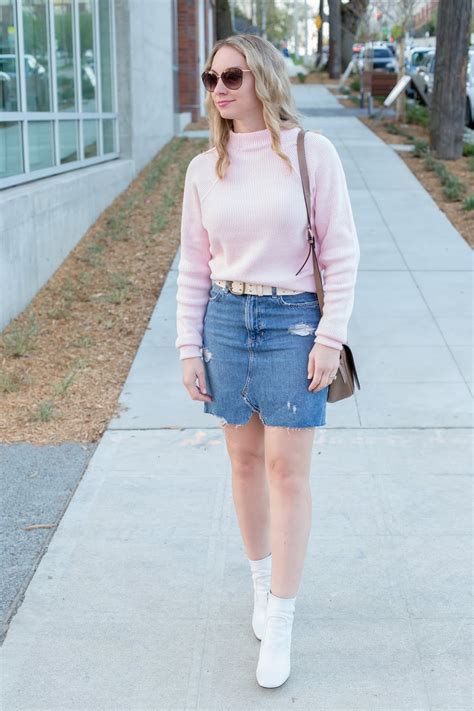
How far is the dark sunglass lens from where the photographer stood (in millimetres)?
2820

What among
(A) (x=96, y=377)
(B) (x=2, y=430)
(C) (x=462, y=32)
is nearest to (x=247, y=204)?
(B) (x=2, y=430)

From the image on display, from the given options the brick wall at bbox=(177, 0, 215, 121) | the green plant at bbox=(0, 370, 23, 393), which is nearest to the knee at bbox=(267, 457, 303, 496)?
the green plant at bbox=(0, 370, 23, 393)

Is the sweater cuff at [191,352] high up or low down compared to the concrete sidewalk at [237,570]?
up

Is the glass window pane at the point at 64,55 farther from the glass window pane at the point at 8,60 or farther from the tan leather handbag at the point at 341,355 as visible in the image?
the tan leather handbag at the point at 341,355

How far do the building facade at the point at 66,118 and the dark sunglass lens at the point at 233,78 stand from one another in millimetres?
4735

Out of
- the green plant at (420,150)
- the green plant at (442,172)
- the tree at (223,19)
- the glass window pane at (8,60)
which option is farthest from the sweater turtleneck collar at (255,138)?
the tree at (223,19)

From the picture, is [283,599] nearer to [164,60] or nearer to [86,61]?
[86,61]

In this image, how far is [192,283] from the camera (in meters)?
3.10

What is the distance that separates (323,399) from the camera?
2982 mm

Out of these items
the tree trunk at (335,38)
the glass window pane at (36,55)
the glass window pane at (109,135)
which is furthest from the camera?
the tree trunk at (335,38)

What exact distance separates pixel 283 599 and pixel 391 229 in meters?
8.11

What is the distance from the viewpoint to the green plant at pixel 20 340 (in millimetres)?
6629

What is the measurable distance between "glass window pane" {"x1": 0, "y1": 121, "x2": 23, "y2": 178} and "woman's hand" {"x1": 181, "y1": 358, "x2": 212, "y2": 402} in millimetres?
5445

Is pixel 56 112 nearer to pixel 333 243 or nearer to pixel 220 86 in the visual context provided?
pixel 220 86
